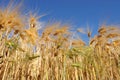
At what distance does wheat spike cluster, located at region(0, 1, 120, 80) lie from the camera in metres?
2.70

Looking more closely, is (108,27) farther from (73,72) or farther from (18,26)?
(18,26)

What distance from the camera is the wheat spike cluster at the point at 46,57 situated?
270 cm

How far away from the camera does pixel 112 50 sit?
11.9 ft

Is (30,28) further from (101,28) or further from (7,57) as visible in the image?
(101,28)

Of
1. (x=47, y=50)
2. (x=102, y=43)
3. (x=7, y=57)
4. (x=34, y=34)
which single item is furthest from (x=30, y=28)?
(x=102, y=43)

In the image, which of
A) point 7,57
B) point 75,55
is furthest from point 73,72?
point 7,57

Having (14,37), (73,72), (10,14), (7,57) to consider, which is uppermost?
(10,14)

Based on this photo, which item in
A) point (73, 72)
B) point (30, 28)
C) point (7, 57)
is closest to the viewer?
point (7, 57)

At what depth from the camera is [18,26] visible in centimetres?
304

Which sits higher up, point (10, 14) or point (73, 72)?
point (10, 14)

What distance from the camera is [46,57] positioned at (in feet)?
9.48

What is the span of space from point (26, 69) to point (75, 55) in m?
0.66

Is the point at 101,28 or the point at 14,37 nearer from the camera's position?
the point at 14,37

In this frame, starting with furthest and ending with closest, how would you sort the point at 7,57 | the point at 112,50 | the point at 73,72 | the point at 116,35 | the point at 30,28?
the point at 116,35 → the point at 112,50 → the point at 30,28 → the point at 73,72 → the point at 7,57
